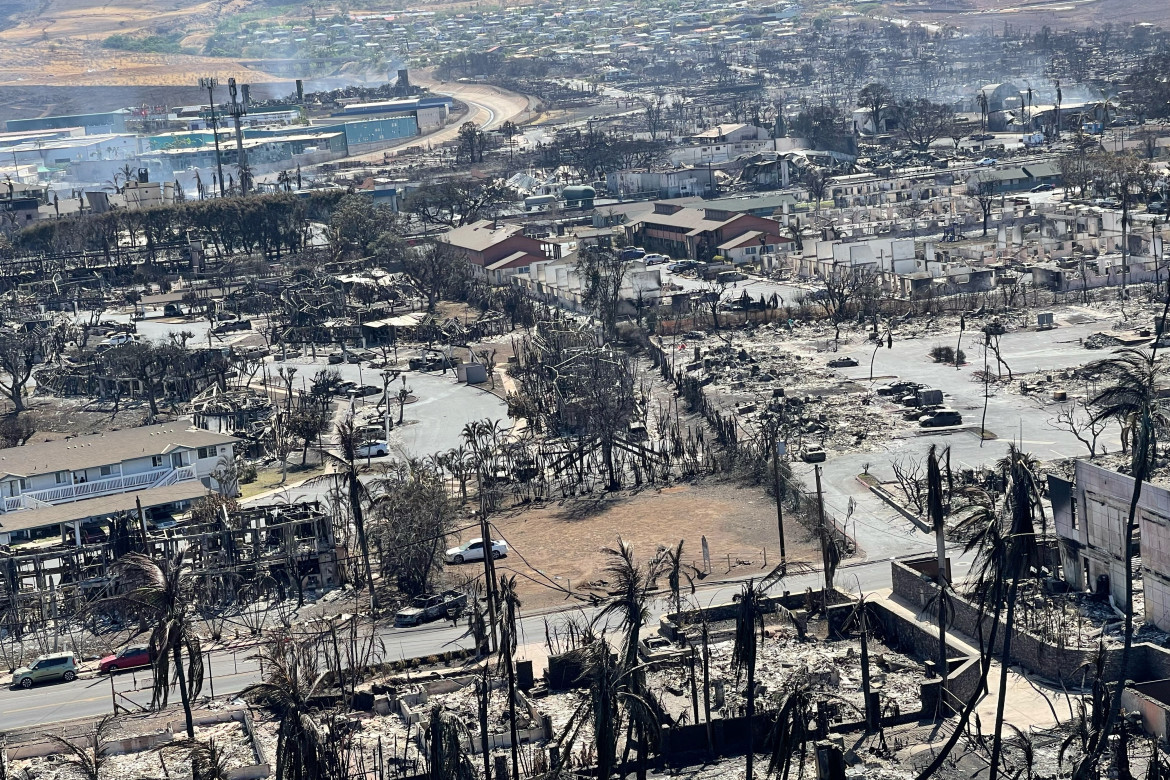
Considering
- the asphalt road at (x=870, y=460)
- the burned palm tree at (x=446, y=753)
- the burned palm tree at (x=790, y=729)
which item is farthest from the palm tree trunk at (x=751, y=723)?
the asphalt road at (x=870, y=460)

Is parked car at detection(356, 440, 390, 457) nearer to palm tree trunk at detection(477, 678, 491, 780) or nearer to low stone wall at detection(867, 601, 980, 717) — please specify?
low stone wall at detection(867, 601, 980, 717)

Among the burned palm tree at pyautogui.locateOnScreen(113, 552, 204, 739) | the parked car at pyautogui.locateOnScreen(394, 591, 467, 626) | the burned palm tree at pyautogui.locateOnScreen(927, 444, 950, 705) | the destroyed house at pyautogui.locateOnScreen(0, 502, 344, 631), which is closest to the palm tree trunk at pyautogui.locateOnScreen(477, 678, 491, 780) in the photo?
the burned palm tree at pyautogui.locateOnScreen(113, 552, 204, 739)

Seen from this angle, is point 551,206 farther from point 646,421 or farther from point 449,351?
point 646,421

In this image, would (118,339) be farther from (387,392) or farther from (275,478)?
(275,478)

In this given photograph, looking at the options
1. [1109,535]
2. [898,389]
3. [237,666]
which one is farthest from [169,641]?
[898,389]

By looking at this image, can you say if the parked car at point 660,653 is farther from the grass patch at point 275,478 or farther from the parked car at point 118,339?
the parked car at point 118,339

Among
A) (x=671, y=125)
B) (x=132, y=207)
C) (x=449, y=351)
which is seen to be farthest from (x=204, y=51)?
(x=449, y=351)
